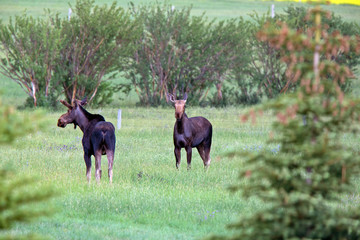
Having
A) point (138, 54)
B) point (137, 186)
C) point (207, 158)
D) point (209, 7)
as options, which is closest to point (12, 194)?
point (137, 186)

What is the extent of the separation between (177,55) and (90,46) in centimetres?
544

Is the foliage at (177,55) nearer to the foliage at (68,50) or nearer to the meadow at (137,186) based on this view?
the foliage at (68,50)

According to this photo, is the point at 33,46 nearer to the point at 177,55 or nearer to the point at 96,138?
the point at 177,55

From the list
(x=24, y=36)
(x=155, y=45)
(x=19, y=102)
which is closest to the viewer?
(x=24, y=36)

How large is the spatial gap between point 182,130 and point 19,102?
75.7ft

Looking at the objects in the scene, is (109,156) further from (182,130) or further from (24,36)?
(24,36)

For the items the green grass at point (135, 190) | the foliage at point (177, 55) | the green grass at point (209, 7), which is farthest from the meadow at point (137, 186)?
the green grass at point (209, 7)

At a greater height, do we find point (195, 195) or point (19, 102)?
point (195, 195)

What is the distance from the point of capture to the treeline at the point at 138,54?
1118 inches

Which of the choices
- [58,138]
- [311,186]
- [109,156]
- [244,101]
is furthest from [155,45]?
[311,186]

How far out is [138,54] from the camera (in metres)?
33.7

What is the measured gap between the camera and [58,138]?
1981 cm

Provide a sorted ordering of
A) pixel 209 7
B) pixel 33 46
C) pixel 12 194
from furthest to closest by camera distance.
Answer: pixel 209 7, pixel 33 46, pixel 12 194

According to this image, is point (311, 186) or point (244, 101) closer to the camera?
point (311, 186)
